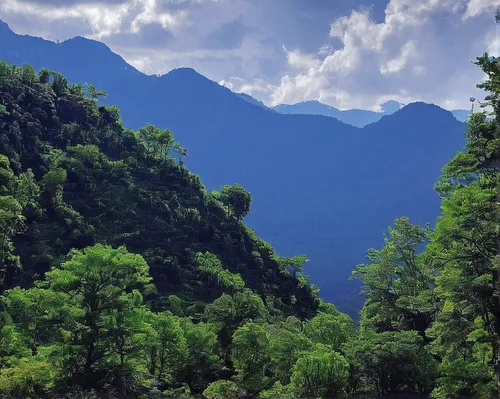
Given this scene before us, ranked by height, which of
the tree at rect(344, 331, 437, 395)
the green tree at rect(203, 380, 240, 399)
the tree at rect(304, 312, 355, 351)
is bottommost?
the green tree at rect(203, 380, 240, 399)

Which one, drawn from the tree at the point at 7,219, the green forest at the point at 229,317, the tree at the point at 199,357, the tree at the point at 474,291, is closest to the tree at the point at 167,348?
the green forest at the point at 229,317

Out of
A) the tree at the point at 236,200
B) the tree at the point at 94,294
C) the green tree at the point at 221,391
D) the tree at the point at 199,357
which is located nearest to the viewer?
the tree at the point at 94,294

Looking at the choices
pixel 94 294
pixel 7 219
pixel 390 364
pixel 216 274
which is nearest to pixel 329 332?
pixel 390 364

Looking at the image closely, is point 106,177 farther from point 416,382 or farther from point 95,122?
point 416,382

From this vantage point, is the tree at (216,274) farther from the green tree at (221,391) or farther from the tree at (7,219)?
the green tree at (221,391)

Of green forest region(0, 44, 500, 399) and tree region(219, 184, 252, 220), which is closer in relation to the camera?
green forest region(0, 44, 500, 399)

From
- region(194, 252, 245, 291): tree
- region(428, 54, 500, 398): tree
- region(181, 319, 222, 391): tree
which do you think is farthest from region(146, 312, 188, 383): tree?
region(194, 252, 245, 291): tree

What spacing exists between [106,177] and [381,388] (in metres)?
59.0

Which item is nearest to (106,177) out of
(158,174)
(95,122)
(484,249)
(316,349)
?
(158,174)

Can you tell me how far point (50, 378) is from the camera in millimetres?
24109

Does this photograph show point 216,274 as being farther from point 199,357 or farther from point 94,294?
point 94,294

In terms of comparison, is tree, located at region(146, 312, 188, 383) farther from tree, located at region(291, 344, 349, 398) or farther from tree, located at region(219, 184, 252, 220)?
tree, located at region(219, 184, 252, 220)

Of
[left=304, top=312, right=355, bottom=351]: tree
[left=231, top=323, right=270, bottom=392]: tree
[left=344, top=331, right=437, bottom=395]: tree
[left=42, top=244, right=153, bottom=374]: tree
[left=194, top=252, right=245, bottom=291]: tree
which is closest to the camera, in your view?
[left=42, top=244, right=153, bottom=374]: tree

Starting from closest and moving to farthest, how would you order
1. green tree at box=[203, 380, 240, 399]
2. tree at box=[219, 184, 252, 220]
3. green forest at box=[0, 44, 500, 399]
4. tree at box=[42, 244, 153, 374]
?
green forest at box=[0, 44, 500, 399], tree at box=[42, 244, 153, 374], green tree at box=[203, 380, 240, 399], tree at box=[219, 184, 252, 220]
